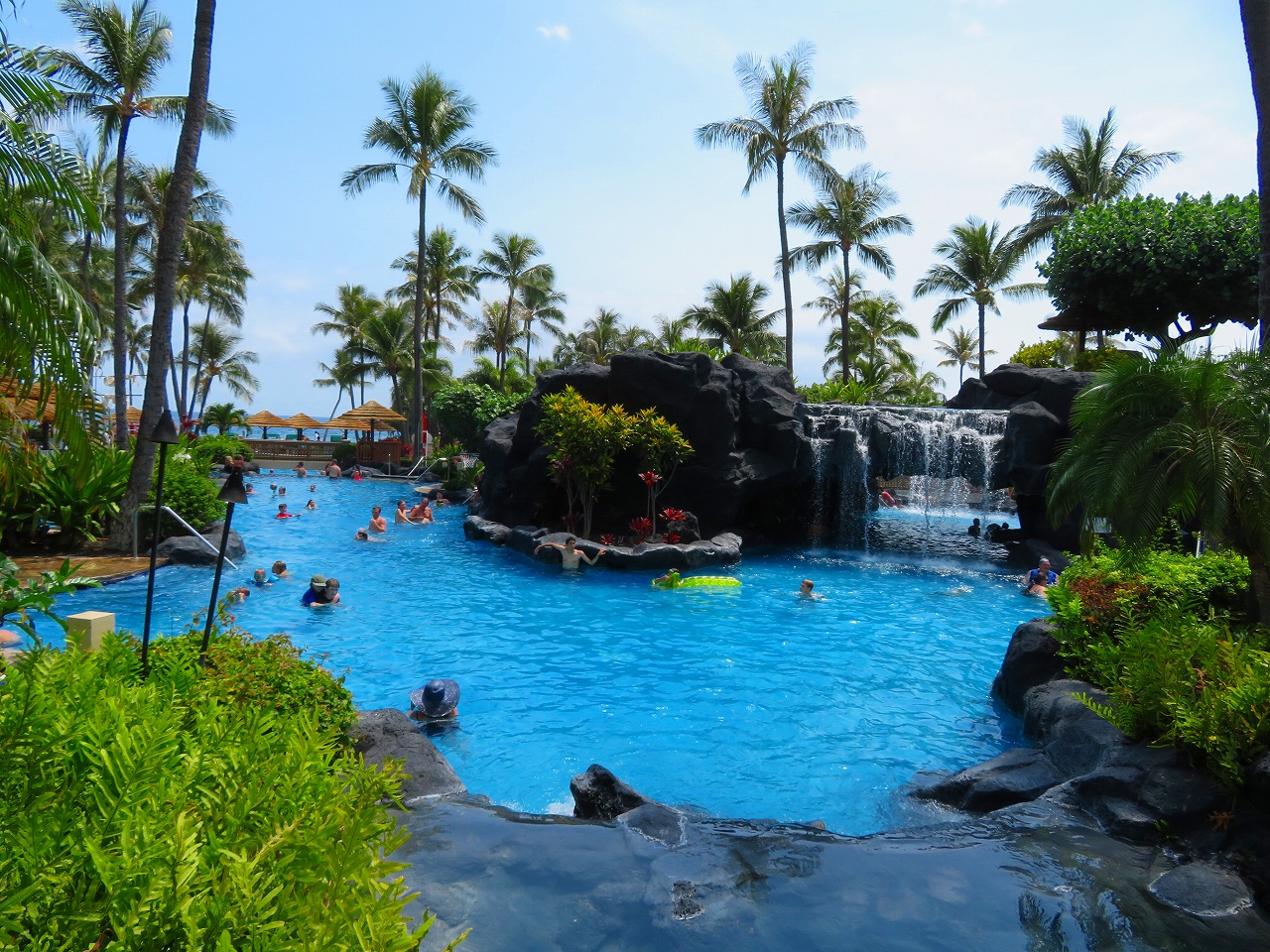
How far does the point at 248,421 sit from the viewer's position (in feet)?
160

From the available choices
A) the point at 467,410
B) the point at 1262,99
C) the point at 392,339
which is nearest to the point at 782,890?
the point at 1262,99

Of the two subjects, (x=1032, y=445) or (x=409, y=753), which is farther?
(x=1032, y=445)

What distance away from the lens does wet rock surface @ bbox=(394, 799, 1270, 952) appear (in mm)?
4074

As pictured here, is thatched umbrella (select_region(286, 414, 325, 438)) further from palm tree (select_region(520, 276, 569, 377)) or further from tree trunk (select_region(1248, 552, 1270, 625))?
tree trunk (select_region(1248, 552, 1270, 625))

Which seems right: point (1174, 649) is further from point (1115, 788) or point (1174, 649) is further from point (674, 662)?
point (674, 662)

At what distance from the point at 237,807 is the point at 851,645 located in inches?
440

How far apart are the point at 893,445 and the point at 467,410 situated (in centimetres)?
1979

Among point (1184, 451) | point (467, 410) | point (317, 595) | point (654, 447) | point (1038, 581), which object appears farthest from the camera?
point (467, 410)

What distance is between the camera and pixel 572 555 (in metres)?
18.1

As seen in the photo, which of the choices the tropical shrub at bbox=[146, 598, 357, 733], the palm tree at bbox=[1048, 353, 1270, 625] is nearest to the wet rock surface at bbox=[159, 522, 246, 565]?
the tropical shrub at bbox=[146, 598, 357, 733]

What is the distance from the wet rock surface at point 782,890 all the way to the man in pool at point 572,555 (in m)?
12.4

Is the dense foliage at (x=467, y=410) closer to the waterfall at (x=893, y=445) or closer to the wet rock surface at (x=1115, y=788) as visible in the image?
the waterfall at (x=893, y=445)

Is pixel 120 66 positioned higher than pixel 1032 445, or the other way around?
pixel 120 66

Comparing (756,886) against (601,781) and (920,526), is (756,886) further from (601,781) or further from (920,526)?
(920,526)
